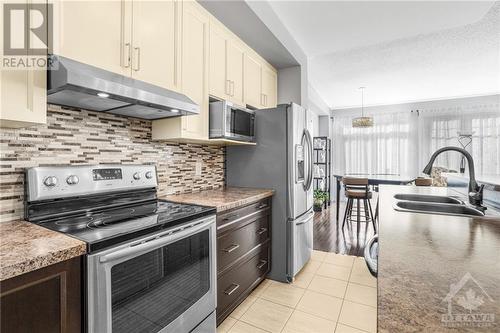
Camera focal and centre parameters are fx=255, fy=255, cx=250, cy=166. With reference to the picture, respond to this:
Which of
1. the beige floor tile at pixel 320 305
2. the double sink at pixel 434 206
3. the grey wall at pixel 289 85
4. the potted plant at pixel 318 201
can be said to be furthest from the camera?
the potted plant at pixel 318 201

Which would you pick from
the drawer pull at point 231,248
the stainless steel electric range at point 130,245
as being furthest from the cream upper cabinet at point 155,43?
the drawer pull at point 231,248

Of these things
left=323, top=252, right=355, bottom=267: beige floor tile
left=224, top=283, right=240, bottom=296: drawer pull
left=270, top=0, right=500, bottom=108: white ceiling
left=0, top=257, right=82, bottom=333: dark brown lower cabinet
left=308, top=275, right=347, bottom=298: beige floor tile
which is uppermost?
left=270, top=0, right=500, bottom=108: white ceiling

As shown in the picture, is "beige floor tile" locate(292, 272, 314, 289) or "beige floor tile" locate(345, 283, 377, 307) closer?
"beige floor tile" locate(345, 283, 377, 307)

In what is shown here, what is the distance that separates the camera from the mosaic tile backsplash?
1242 millimetres

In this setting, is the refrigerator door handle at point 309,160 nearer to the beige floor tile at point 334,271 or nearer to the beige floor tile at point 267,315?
the beige floor tile at point 334,271

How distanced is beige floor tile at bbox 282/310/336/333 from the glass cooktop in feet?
3.38

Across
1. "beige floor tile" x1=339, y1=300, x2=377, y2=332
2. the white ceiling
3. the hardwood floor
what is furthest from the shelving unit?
"beige floor tile" x1=339, y1=300, x2=377, y2=332

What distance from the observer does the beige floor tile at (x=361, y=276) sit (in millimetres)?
2464

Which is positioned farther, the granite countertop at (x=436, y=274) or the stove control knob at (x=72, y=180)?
the stove control knob at (x=72, y=180)

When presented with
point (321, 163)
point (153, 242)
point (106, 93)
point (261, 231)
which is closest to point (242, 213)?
Answer: point (261, 231)

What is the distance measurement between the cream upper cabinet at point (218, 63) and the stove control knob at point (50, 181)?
1.26m

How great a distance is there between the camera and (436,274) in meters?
0.62

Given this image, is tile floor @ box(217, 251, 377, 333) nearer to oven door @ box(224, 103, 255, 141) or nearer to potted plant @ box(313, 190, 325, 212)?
oven door @ box(224, 103, 255, 141)

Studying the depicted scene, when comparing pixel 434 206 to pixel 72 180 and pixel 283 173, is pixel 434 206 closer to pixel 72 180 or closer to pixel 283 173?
pixel 283 173
